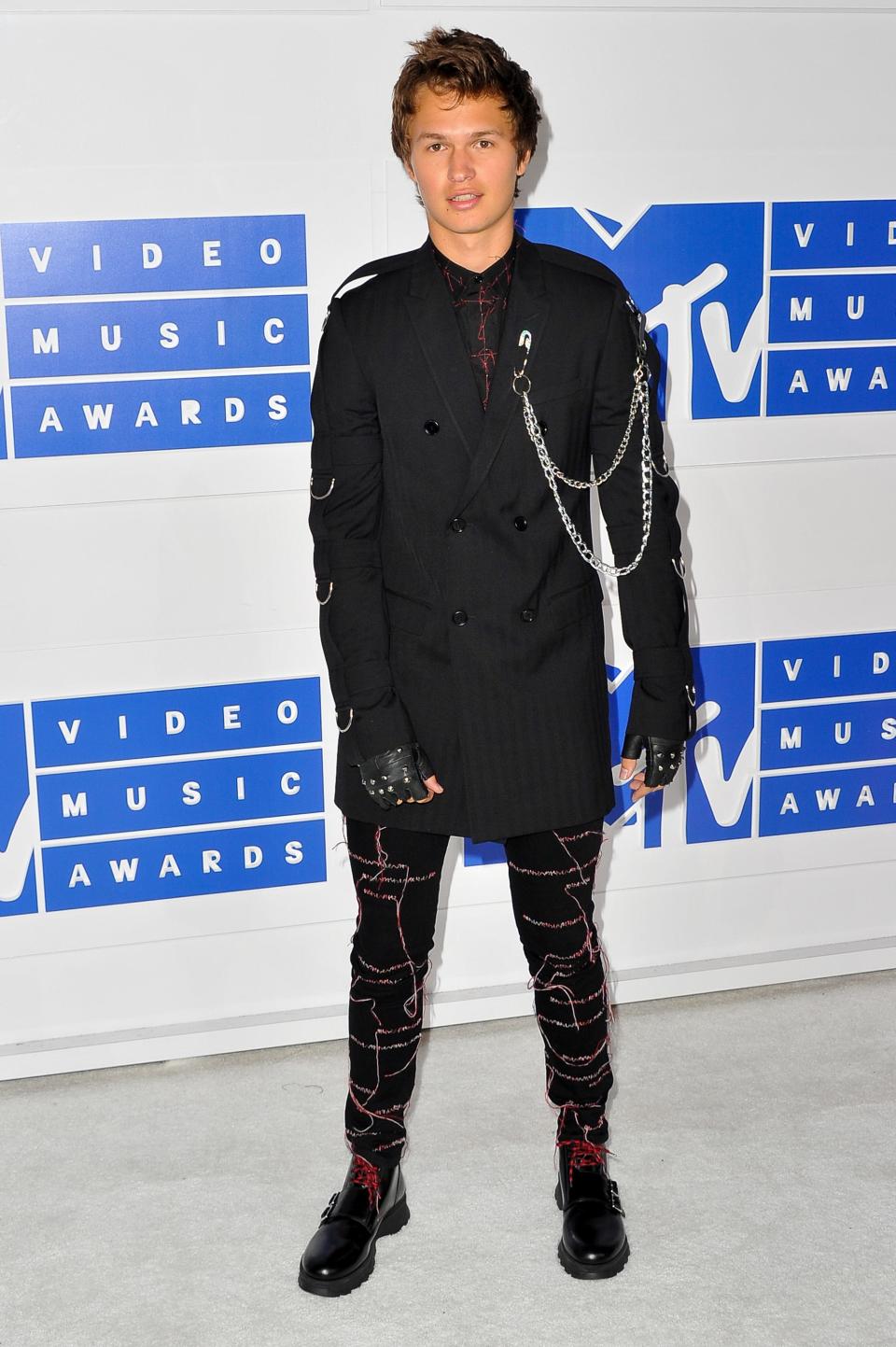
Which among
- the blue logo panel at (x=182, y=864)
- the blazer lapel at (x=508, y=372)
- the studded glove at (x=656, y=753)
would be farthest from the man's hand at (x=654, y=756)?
the blue logo panel at (x=182, y=864)

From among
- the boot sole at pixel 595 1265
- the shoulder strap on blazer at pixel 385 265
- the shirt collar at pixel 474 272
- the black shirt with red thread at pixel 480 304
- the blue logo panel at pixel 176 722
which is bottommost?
the boot sole at pixel 595 1265

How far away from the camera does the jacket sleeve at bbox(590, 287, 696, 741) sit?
201 centimetres

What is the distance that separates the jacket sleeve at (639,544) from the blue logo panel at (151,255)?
813 mm

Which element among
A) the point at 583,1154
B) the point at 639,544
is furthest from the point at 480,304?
the point at 583,1154

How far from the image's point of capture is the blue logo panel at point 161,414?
2.56m

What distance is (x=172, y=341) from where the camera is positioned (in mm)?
2586

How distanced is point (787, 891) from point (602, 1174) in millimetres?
1058

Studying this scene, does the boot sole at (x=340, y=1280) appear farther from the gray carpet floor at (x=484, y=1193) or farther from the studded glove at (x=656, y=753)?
the studded glove at (x=656, y=753)

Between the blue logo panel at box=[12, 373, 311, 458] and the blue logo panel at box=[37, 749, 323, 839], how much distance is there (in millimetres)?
594

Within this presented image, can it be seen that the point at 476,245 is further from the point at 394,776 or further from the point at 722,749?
the point at 722,749

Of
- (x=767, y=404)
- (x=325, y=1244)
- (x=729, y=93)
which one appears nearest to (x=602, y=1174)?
(x=325, y=1244)

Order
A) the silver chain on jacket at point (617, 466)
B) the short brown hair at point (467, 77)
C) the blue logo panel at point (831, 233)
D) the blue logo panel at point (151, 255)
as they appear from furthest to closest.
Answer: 1. the blue logo panel at point (831, 233)
2. the blue logo panel at point (151, 255)
3. the silver chain on jacket at point (617, 466)
4. the short brown hair at point (467, 77)

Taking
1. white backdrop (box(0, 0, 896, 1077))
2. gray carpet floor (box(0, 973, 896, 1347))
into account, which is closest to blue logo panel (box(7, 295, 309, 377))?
white backdrop (box(0, 0, 896, 1077))

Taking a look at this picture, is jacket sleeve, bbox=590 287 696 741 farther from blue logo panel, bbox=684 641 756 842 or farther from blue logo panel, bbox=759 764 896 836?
blue logo panel, bbox=759 764 896 836
